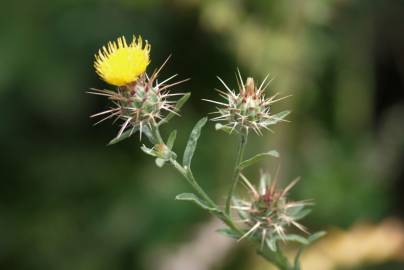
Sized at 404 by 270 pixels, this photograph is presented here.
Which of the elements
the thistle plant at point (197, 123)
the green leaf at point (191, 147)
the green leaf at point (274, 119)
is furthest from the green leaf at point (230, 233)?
the green leaf at point (274, 119)

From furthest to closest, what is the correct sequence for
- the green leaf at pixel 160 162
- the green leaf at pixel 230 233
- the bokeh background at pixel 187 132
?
the bokeh background at pixel 187 132 < the green leaf at pixel 230 233 < the green leaf at pixel 160 162

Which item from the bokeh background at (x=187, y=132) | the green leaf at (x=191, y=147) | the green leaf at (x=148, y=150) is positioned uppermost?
the bokeh background at (x=187, y=132)

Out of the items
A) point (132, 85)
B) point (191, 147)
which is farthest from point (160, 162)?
point (132, 85)

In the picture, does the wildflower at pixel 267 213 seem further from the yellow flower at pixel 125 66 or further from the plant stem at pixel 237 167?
the yellow flower at pixel 125 66

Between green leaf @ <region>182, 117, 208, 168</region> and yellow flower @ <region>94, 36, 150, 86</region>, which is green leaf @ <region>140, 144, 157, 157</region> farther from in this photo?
yellow flower @ <region>94, 36, 150, 86</region>

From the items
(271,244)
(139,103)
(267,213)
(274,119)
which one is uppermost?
(274,119)

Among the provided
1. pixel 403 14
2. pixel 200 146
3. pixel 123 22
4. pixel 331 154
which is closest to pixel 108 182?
pixel 200 146

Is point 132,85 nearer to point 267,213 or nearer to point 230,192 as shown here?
point 230,192
